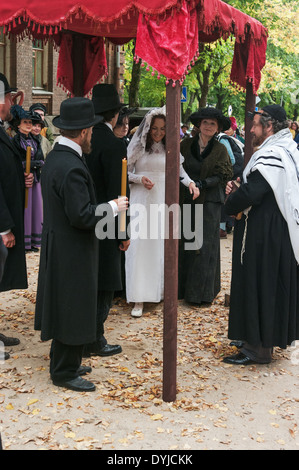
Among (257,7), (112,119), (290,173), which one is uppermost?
(257,7)

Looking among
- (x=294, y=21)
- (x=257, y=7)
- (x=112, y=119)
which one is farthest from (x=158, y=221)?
(x=294, y=21)

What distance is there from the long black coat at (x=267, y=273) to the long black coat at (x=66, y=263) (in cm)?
142

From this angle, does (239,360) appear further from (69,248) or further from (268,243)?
(69,248)

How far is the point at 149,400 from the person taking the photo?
15.6 ft

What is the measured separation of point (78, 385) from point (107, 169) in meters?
1.78

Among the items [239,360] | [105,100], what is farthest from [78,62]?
[239,360]

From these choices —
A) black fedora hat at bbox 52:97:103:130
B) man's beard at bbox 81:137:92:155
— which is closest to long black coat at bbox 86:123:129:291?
man's beard at bbox 81:137:92:155

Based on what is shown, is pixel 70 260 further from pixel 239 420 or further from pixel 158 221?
pixel 158 221

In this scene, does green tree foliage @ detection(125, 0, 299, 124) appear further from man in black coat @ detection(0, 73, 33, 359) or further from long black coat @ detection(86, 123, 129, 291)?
long black coat @ detection(86, 123, 129, 291)

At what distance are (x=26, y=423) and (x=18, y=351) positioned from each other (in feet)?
4.84

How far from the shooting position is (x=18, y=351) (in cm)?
572

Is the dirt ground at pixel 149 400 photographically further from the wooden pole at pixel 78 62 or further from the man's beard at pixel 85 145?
the wooden pole at pixel 78 62

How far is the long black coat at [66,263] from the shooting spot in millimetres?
4527

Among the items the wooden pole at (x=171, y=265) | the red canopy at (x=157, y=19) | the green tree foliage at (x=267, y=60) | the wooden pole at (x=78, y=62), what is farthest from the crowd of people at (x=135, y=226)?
the green tree foliage at (x=267, y=60)
